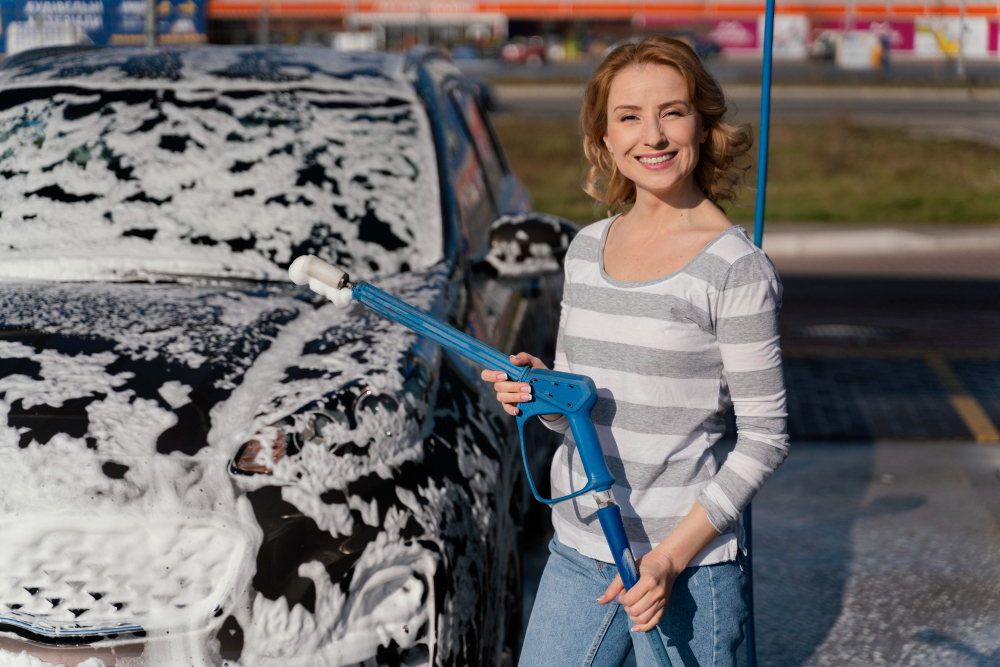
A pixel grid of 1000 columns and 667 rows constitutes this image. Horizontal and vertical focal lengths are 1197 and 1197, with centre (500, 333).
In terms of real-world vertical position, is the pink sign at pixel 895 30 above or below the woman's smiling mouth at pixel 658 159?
above

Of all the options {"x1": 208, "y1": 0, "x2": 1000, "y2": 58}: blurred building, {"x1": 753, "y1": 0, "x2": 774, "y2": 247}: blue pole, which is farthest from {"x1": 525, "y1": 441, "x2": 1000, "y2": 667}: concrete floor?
{"x1": 208, "y1": 0, "x2": 1000, "y2": 58}: blurred building

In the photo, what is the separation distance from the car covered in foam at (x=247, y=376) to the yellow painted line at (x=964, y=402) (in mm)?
3066

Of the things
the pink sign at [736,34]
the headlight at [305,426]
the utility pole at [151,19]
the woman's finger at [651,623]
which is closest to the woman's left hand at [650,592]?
the woman's finger at [651,623]

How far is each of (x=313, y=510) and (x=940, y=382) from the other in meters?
5.39

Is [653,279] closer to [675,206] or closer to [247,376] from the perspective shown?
[675,206]

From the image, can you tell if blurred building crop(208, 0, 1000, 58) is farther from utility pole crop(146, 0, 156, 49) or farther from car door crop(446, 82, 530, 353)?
car door crop(446, 82, 530, 353)

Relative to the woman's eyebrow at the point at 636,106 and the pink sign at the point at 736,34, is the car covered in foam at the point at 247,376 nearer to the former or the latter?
the woman's eyebrow at the point at 636,106

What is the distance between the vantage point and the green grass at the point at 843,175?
13906mm

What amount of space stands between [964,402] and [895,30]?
56.0 feet

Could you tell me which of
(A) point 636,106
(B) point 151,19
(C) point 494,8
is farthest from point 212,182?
(C) point 494,8

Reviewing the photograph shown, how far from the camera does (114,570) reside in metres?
2.29

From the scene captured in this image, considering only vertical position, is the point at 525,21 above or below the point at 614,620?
above

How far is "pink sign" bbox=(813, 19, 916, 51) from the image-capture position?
19867 mm

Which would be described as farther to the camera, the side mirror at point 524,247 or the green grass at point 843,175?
the green grass at point 843,175
